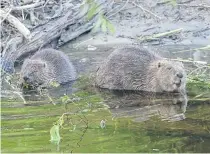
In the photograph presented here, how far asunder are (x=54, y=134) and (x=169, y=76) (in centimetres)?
344

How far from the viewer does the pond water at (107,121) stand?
249 inches

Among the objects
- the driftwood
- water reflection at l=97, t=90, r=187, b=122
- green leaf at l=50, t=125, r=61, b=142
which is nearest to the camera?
green leaf at l=50, t=125, r=61, b=142

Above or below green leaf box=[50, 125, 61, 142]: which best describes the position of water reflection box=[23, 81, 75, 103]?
below

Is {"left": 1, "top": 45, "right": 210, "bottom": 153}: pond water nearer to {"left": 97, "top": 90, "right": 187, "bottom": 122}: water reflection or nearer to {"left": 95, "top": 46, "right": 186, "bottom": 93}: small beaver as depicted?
{"left": 97, "top": 90, "right": 187, "bottom": 122}: water reflection

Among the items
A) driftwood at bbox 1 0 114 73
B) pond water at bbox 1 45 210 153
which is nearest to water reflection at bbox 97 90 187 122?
pond water at bbox 1 45 210 153

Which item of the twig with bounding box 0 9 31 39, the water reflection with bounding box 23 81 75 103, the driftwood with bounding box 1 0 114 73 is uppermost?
the twig with bounding box 0 9 31 39

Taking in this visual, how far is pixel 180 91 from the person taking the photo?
29.8 feet

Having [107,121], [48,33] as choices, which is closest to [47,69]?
[48,33]

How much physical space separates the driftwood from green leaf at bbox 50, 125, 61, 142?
12.9ft

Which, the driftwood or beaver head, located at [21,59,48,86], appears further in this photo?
the driftwood

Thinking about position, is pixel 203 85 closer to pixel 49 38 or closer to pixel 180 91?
pixel 180 91

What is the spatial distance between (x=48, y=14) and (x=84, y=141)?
20.2ft

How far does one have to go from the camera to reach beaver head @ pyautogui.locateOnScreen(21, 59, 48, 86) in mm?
9938

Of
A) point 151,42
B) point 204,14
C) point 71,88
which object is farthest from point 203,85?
point 204,14
